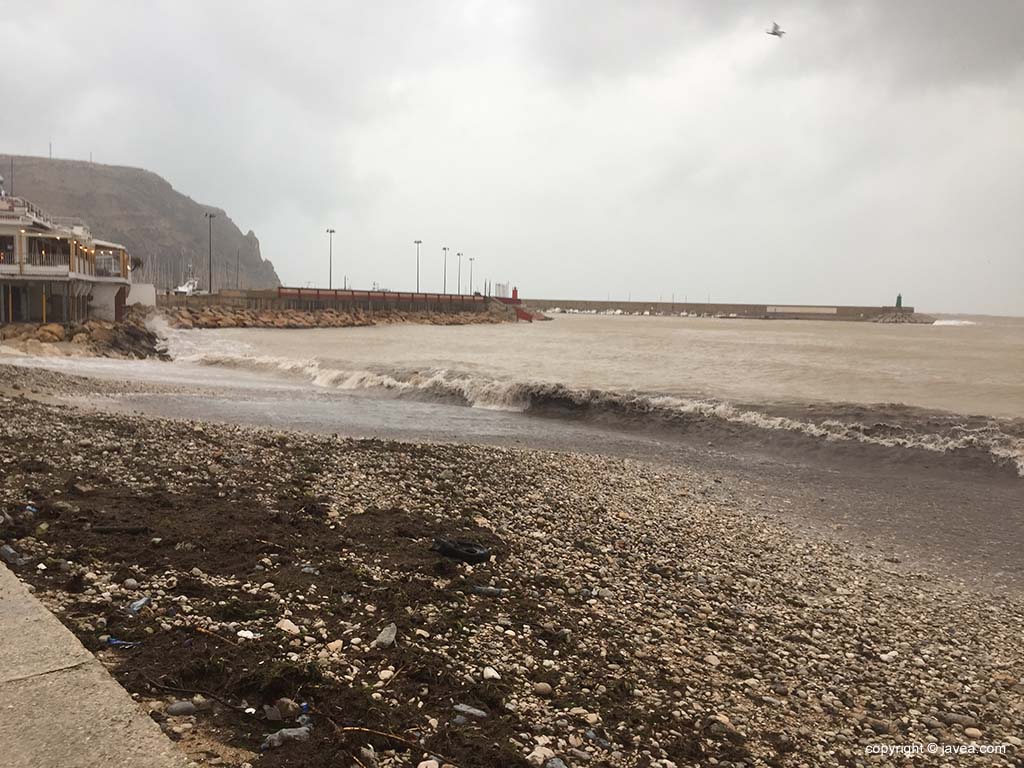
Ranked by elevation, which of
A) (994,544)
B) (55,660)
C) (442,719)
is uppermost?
(55,660)

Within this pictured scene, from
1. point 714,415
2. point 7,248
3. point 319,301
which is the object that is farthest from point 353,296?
point 714,415

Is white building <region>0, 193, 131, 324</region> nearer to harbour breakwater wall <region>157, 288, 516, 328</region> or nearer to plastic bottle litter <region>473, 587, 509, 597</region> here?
harbour breakwater wall <region>157, 288, 516, 328</region>

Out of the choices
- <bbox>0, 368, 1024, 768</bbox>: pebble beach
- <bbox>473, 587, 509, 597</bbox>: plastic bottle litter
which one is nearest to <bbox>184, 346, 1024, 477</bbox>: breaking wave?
<bbox>0, 368, 1024, 768</bbox>: pebble beach

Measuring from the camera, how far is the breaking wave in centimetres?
1698

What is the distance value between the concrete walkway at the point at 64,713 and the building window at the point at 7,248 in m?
49.2

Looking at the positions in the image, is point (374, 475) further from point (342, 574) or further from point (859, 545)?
point (859, 545)

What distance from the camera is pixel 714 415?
20125 mm

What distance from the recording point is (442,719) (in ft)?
13.1

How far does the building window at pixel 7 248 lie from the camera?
4325 cm

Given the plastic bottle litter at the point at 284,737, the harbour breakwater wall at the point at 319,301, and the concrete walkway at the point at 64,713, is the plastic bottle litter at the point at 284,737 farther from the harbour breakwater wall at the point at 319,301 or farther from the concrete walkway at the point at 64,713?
the harbour breakwater wall at the point at 319,301

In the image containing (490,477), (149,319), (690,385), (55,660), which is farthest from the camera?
(149,319)

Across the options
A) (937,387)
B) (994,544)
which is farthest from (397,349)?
(994,544)

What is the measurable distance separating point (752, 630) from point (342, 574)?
3.55 metres

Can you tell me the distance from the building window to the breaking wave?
28787 mm
